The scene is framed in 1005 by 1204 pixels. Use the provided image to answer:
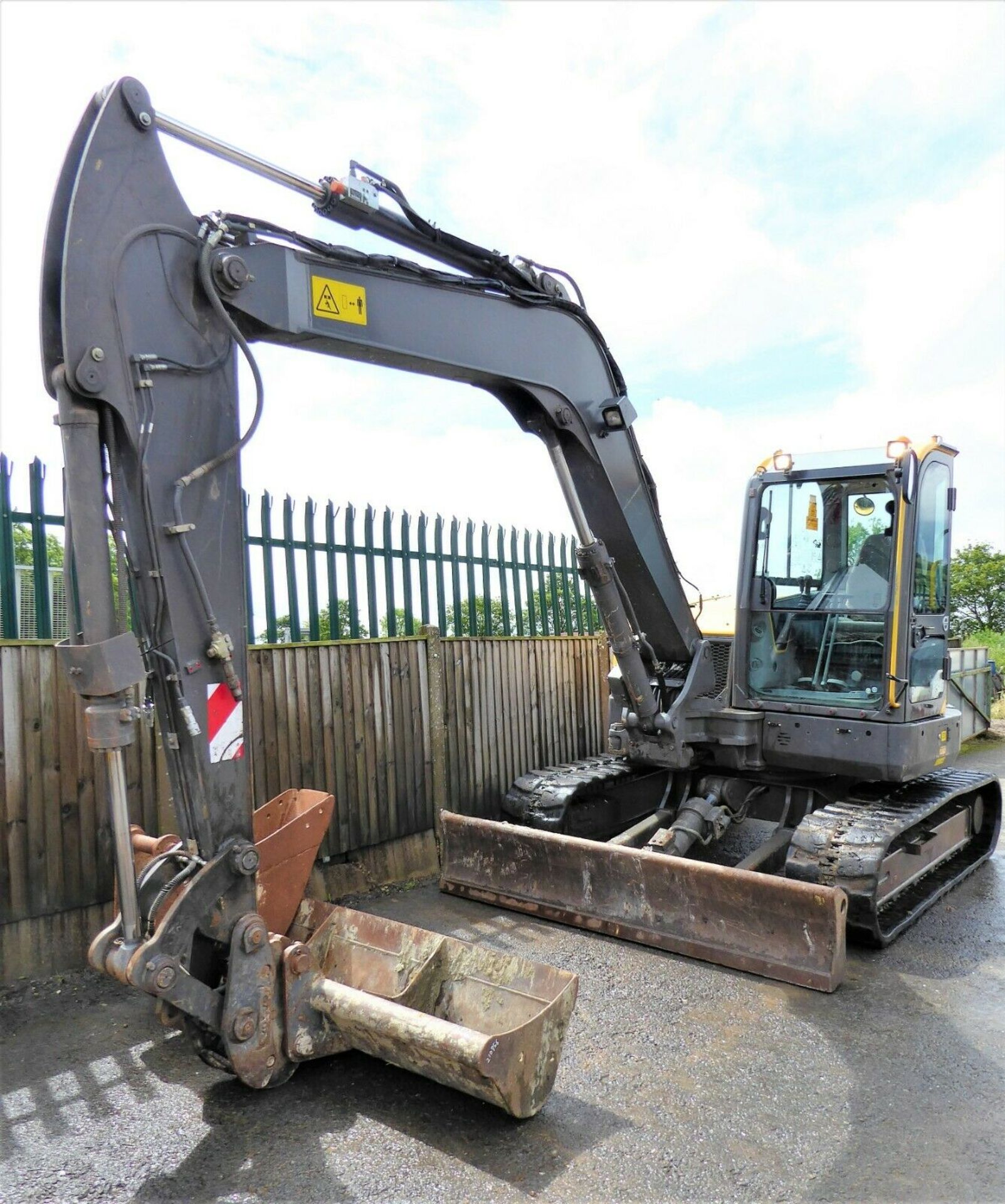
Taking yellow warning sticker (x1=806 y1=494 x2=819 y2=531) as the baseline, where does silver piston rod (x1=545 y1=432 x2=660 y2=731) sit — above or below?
below

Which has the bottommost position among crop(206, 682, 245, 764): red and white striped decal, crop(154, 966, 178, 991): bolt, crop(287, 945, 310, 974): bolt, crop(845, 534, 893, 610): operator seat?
crop(287, 945, 310, 974): bolt

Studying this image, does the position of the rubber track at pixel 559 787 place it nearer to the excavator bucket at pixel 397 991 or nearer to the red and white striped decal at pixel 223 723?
the excavator bucket at pixel 397 991

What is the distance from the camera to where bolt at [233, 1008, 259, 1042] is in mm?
3133

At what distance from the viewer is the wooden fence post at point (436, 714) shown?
660 centimetres

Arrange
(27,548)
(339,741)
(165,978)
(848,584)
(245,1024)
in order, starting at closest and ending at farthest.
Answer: (165,978) → (245,1024) → (27,548) → (848,584) → (339,741)

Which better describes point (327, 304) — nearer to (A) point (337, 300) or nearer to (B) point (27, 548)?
(A) point (337, 300)

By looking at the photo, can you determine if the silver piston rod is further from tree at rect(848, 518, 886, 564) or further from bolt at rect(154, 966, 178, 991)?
bolt at rect(154, 966, 178, 991)

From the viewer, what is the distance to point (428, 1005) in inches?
146

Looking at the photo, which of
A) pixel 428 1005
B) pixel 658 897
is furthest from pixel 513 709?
pixel 428 1005

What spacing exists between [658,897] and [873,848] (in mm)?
1209

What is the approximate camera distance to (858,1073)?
3582 mm

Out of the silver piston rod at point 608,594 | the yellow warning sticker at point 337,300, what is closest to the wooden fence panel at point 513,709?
the silver piston rod at point 608,594

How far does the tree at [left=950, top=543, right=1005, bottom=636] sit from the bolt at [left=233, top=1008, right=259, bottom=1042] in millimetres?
26909

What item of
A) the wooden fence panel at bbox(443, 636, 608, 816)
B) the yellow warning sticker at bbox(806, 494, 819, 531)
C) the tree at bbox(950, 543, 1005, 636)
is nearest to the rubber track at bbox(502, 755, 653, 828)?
the wooden fence panel at bbox(443, 636, 608, 816)
